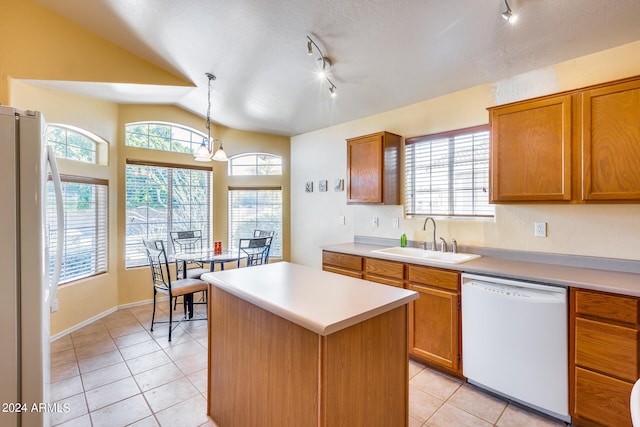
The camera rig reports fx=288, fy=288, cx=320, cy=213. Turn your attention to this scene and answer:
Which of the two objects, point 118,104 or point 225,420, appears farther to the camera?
point 118,104

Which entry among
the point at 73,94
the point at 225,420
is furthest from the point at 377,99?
the point at 73,94

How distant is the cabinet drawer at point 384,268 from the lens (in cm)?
260

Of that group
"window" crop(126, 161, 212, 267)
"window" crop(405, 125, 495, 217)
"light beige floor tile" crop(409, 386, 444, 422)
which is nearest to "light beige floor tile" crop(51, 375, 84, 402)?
"window" crop(126, 161, 212, 267)

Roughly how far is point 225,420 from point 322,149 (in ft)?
11.2

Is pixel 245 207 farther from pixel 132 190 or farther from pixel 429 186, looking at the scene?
pixel 429 186

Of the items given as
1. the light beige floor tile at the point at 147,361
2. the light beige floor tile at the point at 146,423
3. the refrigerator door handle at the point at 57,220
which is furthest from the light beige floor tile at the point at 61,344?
the refrigerator door handle at the point at 57,220

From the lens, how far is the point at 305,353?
1.17 m

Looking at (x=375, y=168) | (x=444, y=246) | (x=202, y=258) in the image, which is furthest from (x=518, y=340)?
(x=202, y=258)

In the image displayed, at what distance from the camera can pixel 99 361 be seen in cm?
254

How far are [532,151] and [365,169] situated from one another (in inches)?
61.5

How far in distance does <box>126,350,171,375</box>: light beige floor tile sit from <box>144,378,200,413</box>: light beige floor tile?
355 mm

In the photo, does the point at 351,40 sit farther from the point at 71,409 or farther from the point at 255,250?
the point at 71,409

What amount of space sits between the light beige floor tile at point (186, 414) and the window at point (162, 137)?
3.24 m

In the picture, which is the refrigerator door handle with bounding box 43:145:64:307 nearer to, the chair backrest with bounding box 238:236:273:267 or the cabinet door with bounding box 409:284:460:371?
the chair backrest with bounding box 238:236:273:267
